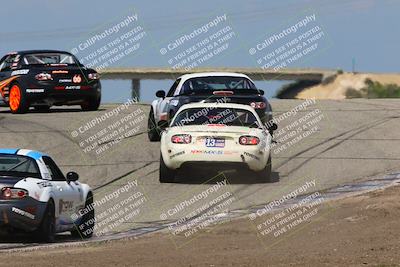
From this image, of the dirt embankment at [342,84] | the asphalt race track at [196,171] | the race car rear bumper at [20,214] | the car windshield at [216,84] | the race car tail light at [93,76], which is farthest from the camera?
the dirt embankment at [342,84]

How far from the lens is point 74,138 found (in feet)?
77.5

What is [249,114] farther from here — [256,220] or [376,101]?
[376,101]

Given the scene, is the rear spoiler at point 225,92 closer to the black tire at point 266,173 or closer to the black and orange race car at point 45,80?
the black tire at point 266,173

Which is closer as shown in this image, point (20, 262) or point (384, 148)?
point (20, 262)

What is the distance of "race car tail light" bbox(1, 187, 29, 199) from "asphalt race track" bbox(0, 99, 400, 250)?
6.90 ft

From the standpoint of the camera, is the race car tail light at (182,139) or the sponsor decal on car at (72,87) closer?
the race car tail light at (182,139)

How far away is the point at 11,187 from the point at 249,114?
6.75 m

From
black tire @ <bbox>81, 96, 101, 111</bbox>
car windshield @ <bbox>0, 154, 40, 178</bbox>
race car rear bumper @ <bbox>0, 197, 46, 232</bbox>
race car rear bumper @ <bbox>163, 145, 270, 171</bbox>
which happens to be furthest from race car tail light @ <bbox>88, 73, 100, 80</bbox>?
race car rear bumper @ <bbox>0, 197, 46, 232</bbox>

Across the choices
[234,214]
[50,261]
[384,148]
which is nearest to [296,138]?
[384,148]

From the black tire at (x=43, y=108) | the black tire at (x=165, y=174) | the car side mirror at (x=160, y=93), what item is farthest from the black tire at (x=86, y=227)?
the black tire at (x=43, y=108)

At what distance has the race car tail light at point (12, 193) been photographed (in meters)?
13.2

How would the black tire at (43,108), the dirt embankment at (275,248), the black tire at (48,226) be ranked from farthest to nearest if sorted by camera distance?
the black tire at (43,108) → the black tire at (48,226) → the dirt embankment at (275,248)

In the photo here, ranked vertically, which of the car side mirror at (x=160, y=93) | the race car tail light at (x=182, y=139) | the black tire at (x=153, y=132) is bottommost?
the black tire at (x=153, y=132)

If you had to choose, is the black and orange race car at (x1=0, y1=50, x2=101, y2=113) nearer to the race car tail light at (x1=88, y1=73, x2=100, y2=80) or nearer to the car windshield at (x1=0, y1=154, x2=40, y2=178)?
the race car tail light at (x1=88, y1=73, x2=100, y2=80)
